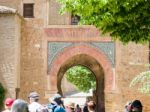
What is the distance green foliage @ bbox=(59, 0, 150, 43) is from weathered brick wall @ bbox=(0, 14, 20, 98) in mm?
11478

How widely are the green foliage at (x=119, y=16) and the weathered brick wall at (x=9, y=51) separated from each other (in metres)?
11.5

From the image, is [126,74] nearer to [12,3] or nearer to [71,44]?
[71,44]

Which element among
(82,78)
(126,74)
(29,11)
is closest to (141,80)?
(126,74)

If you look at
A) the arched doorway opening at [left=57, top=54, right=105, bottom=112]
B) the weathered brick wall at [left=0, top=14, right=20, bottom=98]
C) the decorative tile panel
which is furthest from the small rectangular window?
the arched doorway opening at [left=57, top=54, right=105, bottom=112]

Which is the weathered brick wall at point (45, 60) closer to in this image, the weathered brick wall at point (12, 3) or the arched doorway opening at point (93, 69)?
the weathered brick wall at point (12, 3)

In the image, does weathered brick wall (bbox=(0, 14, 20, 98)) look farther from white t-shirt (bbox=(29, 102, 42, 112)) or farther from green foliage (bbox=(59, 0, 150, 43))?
white t-shirt (bbox=(29, 102, 42, 112))

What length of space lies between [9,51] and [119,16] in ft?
42.6

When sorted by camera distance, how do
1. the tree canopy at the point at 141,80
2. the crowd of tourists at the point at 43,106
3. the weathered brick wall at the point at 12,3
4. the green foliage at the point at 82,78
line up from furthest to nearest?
the green foliage at the point at 82,78
the weathered brick wall at the point at 12,3
the tree canopy at the point at 141,80
the crowd of tourists at the point at 43,106

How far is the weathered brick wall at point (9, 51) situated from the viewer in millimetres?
22266

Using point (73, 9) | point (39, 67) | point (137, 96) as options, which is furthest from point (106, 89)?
point (73, 9)

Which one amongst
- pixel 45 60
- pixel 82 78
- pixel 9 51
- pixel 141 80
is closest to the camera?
pixel 9 51

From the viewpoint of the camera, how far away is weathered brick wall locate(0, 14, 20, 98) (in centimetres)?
2227

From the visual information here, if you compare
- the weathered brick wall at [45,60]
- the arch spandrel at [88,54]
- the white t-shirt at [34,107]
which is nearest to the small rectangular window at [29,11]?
the weathered brick wall at [45,60]

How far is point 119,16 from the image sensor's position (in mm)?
10078
